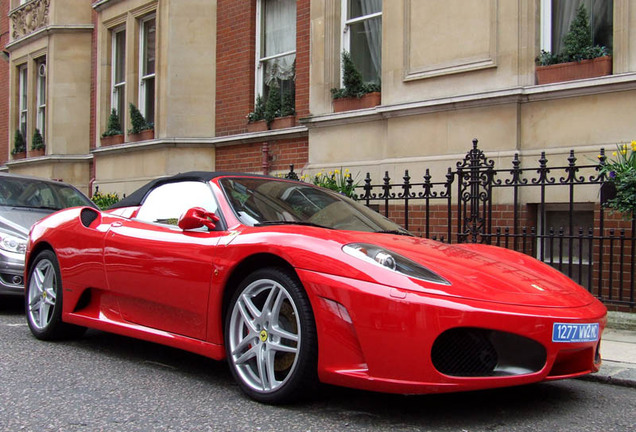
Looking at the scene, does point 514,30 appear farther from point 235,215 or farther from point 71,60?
point 71,60

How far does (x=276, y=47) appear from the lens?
40.8 ft

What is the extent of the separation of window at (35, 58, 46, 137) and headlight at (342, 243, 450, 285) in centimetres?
1762

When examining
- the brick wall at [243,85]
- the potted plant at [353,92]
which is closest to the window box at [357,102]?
the potted plant at [353,92]

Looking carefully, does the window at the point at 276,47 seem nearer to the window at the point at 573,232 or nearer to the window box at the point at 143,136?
the window box at the point at 143,136

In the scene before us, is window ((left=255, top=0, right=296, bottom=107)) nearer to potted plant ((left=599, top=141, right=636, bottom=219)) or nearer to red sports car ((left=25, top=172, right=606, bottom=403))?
potted plant ((left=599, top=141, right=636, bottom=219))

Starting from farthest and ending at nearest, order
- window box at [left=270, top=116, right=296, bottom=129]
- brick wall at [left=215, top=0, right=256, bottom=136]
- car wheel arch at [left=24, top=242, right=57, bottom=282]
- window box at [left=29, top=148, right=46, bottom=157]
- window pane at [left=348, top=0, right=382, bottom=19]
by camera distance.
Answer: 1. window box at [left=29, top=148, right=46, bottom=157]
2. brick wall at [left=215, top=0, right=256, bottom=136]
3. window box at [left=270, top=116, right=296, bottom=129]
4. window pane at [left=348, top=0, right=382, bottom=19]
5. car wheel arch at [left=24, top=242, right=57, bottom=282]

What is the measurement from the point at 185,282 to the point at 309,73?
775 centimetres

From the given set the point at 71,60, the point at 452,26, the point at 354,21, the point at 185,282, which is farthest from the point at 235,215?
the point at 71,60

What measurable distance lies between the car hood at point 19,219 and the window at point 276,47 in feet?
17.6

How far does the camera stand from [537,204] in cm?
820

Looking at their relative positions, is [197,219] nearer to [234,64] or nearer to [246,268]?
[246,268]

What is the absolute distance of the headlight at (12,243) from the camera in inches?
274

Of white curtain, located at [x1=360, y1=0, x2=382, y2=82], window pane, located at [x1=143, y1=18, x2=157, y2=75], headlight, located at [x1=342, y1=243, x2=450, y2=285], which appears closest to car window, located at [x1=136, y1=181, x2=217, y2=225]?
headlight, located at [x1=342, y1=243, x2=450, y2=285]

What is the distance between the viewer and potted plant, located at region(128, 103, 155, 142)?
14.4 meters
